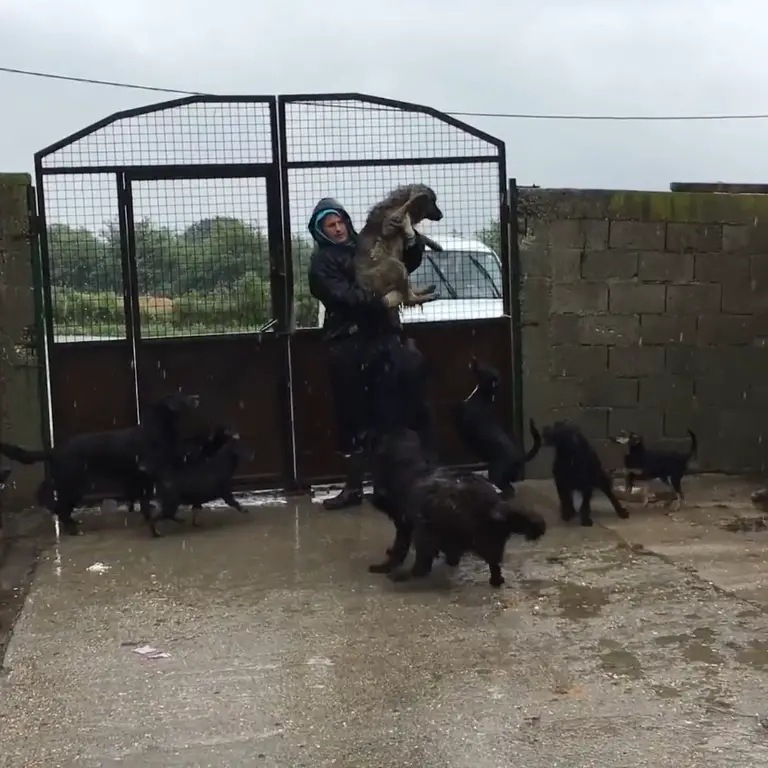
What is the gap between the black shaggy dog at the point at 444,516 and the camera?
16.4 feet

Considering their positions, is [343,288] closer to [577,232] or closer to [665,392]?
[577,232]

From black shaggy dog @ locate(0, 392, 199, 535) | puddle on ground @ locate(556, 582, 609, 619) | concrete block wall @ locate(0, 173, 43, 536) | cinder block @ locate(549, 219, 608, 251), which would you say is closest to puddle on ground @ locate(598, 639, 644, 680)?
puddle on ground @ locate(556, 582, 609, 619)

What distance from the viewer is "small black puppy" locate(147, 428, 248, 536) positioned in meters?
6.29

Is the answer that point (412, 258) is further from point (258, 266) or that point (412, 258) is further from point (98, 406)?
point (98, 406)

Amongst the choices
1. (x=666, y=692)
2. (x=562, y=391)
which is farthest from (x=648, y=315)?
(x=666, y=692)

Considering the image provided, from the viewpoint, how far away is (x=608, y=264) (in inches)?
295

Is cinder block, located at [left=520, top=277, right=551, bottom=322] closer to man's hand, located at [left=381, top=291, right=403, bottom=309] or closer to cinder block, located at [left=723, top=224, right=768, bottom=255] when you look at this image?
man's hand, located at [left=381, top=291, right=403, bottom=309]

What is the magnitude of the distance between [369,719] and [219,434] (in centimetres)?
309

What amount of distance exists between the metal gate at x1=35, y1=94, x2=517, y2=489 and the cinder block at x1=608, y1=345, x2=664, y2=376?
854 millimetres

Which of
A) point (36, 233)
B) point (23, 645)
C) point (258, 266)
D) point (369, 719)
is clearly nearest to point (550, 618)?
point (369, 719)

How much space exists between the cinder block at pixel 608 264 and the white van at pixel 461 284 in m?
0.63

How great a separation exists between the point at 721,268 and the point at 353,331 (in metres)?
2.78

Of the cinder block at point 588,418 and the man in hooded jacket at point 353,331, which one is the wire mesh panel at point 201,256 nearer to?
the man in hooded jacket at point 353,331

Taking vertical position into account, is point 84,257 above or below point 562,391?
above
